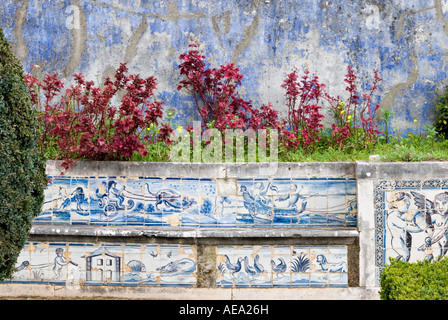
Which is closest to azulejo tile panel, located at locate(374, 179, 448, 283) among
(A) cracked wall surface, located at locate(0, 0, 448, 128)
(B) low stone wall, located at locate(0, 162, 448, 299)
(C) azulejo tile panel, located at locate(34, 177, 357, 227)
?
(B) low stone wall, located at locate(0, 162, 448, 299)

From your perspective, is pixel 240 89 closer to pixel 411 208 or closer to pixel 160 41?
pixel 160 41

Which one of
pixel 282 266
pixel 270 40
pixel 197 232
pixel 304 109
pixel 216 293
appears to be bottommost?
pixel 216 293

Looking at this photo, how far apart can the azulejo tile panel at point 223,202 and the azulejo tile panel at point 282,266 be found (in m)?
0.25

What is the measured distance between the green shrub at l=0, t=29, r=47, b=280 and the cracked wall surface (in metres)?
2.50

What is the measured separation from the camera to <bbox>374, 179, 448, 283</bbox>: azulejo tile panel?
5.20 meters

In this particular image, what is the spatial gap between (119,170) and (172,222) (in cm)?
72

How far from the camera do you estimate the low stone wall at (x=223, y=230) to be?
17.2 feet

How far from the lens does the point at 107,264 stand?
538cm

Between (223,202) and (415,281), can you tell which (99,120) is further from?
(415,281)

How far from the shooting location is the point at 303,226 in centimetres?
540

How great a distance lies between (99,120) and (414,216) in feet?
11.0

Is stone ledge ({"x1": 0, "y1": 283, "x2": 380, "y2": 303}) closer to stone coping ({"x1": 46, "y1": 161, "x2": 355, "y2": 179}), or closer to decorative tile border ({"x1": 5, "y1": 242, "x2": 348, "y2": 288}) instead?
decorative tile border ({"x1": 5, "y1": 242, "x2": 348, "y2": 288})

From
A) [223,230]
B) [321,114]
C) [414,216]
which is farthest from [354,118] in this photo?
[223,230]

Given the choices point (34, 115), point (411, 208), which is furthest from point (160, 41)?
point (411, 208)
